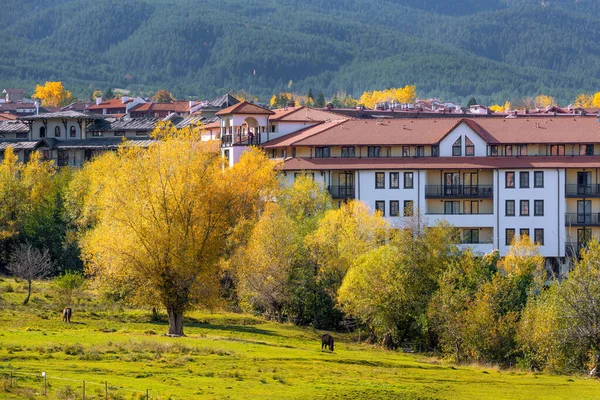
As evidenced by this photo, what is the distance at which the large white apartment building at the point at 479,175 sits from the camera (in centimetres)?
9888

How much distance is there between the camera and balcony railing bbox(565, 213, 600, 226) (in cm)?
9903

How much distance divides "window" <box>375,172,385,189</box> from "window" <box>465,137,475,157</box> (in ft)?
26.9

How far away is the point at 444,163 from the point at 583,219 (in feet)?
41.6

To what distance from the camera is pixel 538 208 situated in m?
99.2

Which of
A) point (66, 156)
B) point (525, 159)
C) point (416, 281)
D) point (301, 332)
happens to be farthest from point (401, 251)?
point (66, 156)

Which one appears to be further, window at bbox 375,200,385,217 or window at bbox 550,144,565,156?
window at bbox 550,144,565,156

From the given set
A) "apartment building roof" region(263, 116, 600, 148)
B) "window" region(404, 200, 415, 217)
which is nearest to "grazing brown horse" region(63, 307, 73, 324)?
"window" region(404, 200, 415, 217)

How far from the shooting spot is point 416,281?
240 ft

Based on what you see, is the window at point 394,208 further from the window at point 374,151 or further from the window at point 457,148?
the window at point 457,148

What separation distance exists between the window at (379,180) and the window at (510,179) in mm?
10427

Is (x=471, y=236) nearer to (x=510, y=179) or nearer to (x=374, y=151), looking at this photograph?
(x=510, y=179)

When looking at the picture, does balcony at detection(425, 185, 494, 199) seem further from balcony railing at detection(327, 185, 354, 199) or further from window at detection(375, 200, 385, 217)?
balcony railing at detection(327, 185, 354, 199)

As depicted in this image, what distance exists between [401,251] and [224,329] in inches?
478

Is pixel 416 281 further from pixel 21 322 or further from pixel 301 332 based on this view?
pixel 21 322
